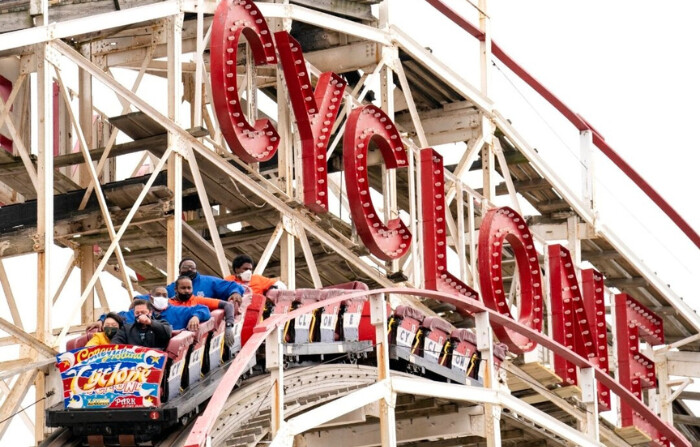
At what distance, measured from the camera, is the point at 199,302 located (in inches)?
886

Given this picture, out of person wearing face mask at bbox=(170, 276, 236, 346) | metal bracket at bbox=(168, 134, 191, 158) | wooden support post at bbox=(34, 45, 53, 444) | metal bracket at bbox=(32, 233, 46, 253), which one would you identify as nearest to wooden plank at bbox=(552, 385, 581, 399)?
metal bracket at bbox=(168, 134, 191, 158)

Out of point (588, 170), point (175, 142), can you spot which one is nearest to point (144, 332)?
point (175, 142)

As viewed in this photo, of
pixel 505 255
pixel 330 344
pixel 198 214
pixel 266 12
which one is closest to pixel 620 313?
pixel 505 255

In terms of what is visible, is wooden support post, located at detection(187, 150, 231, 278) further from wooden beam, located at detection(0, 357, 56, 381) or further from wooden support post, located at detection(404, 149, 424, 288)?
wooden support post, located at detection(404, 149, 424, 288)

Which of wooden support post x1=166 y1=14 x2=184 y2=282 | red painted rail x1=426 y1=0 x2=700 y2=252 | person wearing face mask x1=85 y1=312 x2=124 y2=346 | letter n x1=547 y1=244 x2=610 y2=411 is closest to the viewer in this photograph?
person wearing face mask x1=85 y1=312 x2=124 y2=346

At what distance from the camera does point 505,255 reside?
40375 mm

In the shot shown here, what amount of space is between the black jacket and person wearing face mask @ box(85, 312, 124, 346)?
5.1 inches

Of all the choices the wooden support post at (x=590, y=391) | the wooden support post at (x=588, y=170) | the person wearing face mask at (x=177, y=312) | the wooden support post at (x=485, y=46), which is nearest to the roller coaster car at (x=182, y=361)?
the person wearing face mask at (x=177, y=312)

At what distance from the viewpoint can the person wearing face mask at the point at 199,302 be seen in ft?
71.9

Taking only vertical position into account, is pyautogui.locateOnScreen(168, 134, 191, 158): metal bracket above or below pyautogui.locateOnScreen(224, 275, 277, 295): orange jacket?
above

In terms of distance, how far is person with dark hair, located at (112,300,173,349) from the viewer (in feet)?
67.7

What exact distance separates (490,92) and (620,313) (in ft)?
17.9

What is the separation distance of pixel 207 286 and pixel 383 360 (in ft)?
8.02

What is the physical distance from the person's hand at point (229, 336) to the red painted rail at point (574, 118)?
53.1ft
